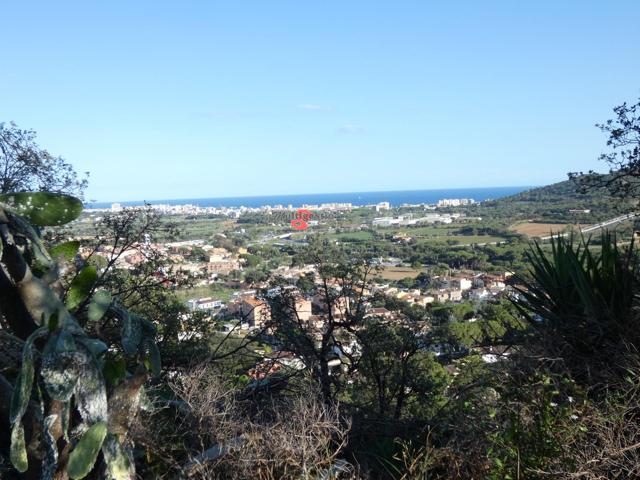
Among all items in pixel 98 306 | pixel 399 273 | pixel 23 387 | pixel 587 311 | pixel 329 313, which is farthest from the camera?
pixel 399 273

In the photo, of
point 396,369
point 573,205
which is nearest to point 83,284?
point 396,369

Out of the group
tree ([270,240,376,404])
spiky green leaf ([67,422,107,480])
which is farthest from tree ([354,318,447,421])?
spiky green leaf ([67,422,107,480])

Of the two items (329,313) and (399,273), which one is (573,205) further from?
(329,313)

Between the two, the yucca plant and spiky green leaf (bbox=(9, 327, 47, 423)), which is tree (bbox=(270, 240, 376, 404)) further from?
spiky green leaf (bbox=(9, 327, 47, 423))

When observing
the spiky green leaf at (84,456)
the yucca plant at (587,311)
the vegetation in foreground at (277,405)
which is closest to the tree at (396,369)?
the vegetation in foreground at (277,405)

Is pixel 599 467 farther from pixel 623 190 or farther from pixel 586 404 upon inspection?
pixel 623 190

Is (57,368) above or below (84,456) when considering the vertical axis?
above
